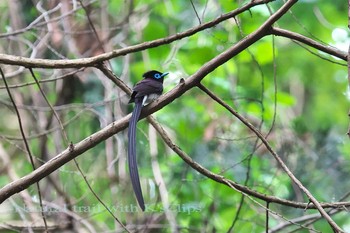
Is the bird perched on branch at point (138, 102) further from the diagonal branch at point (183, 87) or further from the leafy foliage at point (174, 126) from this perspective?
the leafy foliage at point (174, 126)

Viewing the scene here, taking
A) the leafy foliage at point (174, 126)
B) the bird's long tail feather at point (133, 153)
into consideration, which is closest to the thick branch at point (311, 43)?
the bird's long tail feather at point (133, 153)

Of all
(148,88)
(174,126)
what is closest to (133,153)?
(148,88)

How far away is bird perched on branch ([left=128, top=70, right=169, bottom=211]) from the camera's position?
180 cm

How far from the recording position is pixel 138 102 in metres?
2.28

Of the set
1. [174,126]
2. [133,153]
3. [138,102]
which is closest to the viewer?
[133,153]

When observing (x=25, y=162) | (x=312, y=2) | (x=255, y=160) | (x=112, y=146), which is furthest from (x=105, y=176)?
(x=312, y=2)

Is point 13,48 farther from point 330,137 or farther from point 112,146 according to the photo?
point 330,137

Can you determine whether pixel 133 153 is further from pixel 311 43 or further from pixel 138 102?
pixel 311 43

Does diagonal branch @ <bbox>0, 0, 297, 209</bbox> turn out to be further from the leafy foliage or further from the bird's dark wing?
the leafy foliage

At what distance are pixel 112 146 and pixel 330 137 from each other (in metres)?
1.66

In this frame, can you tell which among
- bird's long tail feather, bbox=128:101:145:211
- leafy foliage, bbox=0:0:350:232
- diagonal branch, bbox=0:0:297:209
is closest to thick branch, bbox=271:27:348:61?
diagonal branch, bbox=0:0:297:209

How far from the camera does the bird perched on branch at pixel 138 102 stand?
1803mm

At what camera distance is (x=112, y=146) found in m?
4.21

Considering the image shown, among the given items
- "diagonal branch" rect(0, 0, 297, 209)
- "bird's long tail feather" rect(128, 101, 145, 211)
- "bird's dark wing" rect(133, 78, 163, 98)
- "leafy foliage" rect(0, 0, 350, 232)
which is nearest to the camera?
"bird's long tail feather" rect(128, 101, 145, 211)
